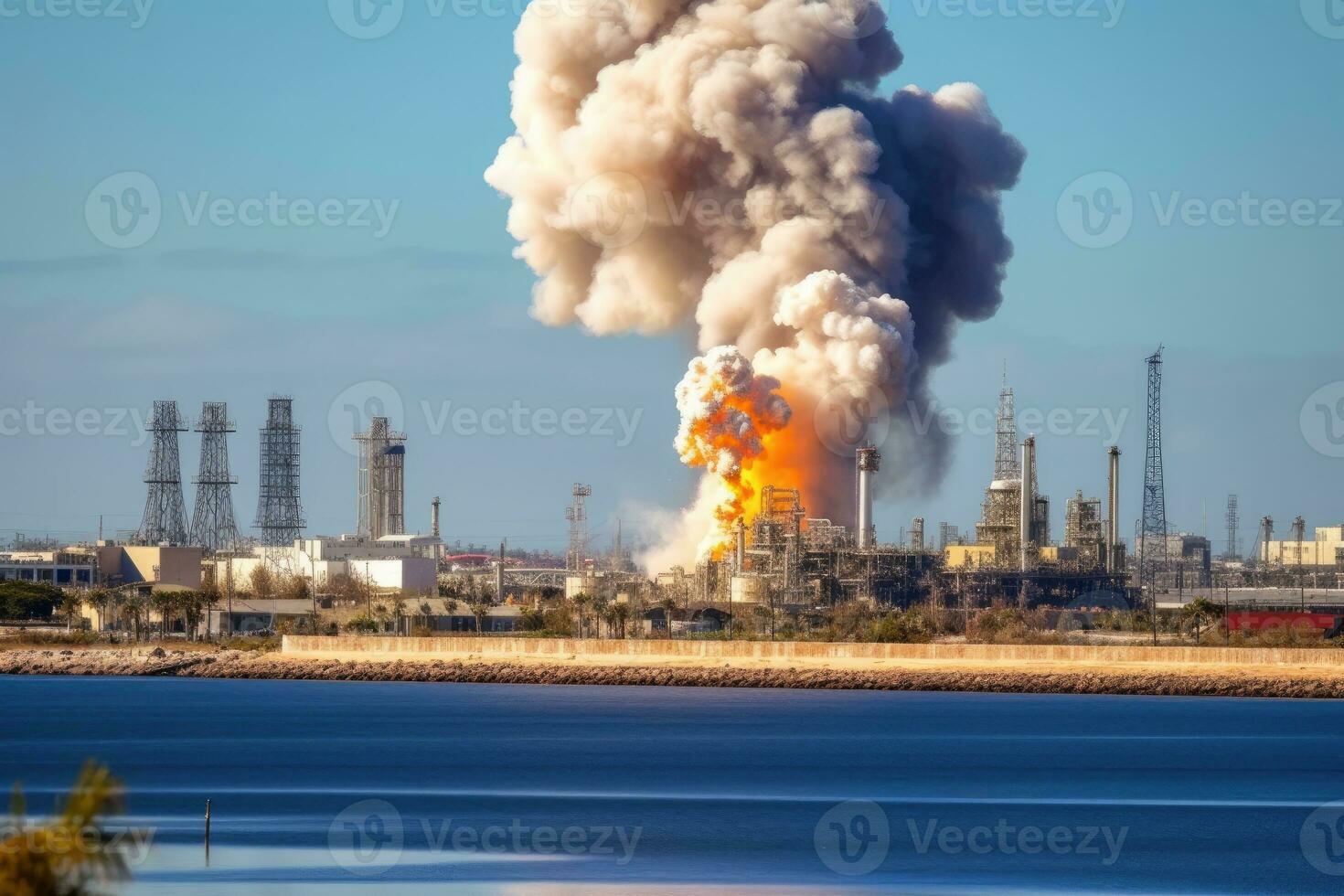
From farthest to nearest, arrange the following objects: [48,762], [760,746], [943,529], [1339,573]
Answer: [1339,573], [943,529], [760,746], [48,762]

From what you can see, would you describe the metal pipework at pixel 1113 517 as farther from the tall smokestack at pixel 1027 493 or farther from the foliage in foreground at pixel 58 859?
the foliage in foreground at pixel 58 859

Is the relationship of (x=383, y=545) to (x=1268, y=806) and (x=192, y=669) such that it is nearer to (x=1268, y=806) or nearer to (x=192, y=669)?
(x=192, y=669)

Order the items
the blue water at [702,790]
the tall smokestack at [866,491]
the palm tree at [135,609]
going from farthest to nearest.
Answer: the palm tree at [135,609] < the tall smokestack at [866,491] < the blue water at [702,790]

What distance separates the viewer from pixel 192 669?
321 ft

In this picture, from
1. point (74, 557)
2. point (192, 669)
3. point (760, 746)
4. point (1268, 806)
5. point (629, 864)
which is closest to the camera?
point (629, 864)

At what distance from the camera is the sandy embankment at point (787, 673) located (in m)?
82.9

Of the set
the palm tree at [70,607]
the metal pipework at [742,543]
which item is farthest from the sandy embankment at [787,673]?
the palm tree at [70,607]

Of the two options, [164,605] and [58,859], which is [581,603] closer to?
[164,605]

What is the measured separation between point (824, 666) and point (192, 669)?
32130 millimetres

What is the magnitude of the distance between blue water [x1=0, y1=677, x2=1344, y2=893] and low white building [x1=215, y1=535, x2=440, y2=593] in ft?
141

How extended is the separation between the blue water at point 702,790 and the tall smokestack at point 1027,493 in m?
17.2

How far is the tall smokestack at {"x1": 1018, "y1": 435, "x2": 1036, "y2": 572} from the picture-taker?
107m

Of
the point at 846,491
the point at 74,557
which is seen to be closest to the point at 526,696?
the point at 846,491

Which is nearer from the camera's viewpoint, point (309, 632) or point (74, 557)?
point (309, 632)
